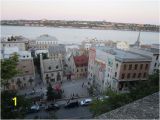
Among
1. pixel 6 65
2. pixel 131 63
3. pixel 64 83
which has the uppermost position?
pixel 6 65

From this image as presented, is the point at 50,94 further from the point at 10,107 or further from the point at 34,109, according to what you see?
the point at 10,107

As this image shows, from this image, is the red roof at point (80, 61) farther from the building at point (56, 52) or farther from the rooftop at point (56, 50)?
the rooftop at point (56, 50)

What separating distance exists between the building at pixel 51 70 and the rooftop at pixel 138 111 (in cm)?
2124

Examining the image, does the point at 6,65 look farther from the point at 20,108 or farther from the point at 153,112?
the point at 153,112

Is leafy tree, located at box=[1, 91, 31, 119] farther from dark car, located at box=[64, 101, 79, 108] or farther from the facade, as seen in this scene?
the facade

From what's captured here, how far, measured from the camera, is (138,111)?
23.8 feet

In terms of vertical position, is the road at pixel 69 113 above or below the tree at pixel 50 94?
below

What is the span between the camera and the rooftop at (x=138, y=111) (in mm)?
6898

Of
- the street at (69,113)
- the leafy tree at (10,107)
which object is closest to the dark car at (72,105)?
the street at (69,113)

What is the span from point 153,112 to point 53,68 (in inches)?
883

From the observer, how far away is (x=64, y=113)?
1920cm

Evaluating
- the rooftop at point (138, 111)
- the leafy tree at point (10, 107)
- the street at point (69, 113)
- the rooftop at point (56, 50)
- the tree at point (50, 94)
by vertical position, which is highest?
the rooftop at point (138, 111)

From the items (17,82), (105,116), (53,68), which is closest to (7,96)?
(105,116)

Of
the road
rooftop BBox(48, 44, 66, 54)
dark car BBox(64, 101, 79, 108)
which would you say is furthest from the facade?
the road
